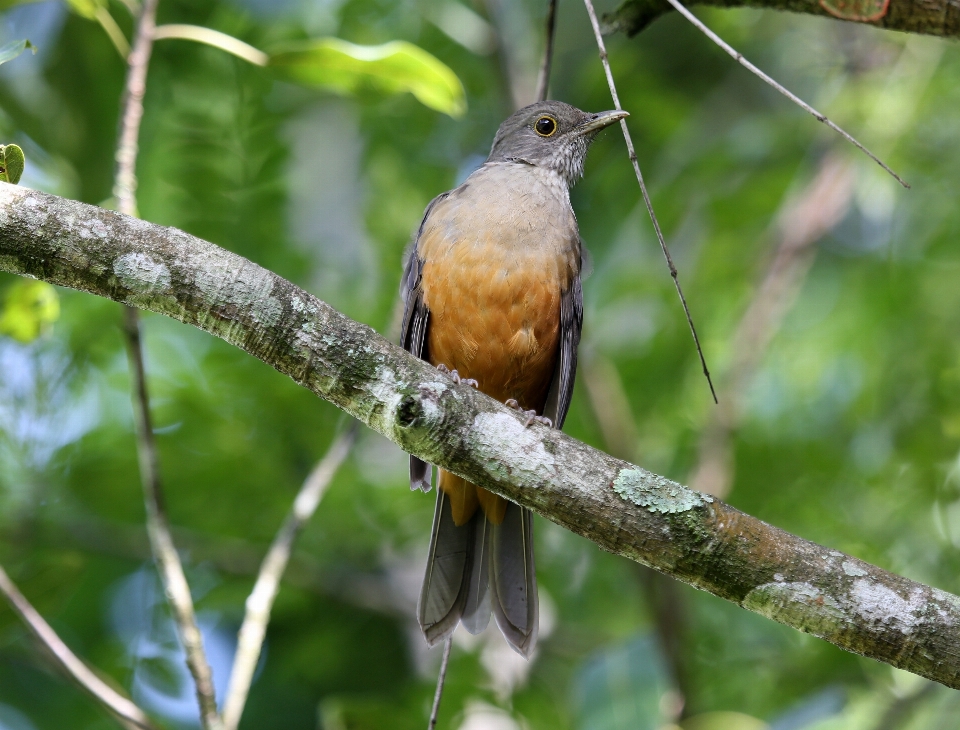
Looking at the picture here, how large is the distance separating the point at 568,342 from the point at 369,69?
151 centimetres

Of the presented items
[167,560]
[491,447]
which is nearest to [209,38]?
[167,560]

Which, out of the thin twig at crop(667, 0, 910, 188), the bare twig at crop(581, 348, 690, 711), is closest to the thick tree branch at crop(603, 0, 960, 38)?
the thin twig at crop(667, 0, 910, 188)

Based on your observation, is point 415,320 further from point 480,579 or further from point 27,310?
point 27,310

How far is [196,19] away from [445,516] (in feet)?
10.2

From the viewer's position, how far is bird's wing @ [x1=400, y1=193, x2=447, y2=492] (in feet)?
14.6

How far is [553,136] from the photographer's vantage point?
5.23m

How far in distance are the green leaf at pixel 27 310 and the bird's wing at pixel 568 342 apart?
216 centimetres

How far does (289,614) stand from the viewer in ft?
18.5

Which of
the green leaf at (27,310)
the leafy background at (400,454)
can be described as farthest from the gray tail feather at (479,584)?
the green leaf at (27,310)

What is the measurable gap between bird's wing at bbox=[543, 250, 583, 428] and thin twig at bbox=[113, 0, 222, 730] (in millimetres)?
1786

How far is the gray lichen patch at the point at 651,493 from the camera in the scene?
2.76 m

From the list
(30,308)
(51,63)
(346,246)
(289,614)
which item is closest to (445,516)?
(289,614)

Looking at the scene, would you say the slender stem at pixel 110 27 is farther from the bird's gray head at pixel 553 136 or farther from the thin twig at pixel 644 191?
the thin twig at pixel 644 191

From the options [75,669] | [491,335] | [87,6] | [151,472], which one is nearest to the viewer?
[75,669]
